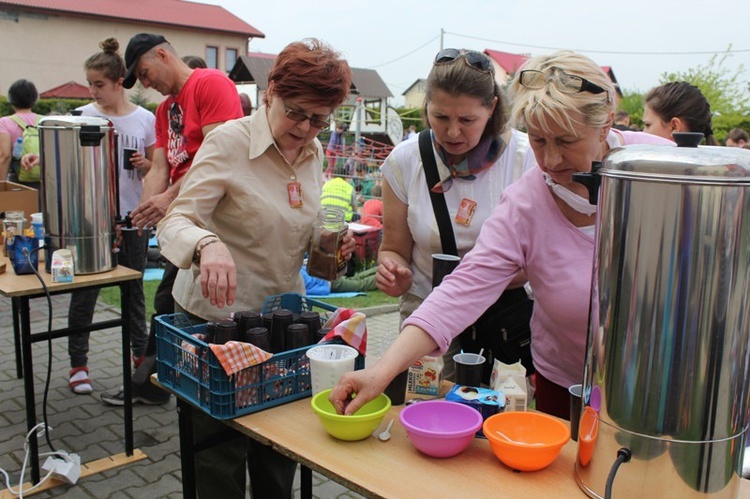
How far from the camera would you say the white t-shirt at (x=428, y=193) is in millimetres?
2311

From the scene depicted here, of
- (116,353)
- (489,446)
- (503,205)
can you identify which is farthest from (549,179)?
(116,353)

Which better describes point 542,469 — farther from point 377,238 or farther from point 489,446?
point 377,238

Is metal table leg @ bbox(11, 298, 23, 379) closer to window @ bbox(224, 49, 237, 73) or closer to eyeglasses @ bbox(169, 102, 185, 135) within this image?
eyeglasses @ bbox(169, 102, 185, 135)

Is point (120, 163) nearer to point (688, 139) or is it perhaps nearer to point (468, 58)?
point (468, 58)

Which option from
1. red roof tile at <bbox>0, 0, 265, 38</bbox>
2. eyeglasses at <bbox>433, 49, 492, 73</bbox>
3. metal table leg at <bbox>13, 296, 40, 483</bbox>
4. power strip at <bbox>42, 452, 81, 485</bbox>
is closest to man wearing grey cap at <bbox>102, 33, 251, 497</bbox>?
metal table leg at <bbox>13, 296, 40, 483</bbox>

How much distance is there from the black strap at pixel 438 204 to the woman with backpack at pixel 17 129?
3.74 meters

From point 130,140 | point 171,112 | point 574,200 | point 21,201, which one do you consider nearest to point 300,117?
point 574,200

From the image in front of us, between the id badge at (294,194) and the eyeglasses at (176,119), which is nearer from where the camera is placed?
the id badge at (294,194)

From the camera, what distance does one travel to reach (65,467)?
3.12 meters

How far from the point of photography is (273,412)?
1.76 m

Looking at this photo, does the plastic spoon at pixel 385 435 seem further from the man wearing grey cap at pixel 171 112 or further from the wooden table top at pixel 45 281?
the man wearing grey cap at pixel 171 112

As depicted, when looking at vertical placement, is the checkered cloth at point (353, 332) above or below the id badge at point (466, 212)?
below

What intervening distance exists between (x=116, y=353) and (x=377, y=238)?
3.37m

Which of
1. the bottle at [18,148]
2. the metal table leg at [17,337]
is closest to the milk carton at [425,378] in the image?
the metal table leg at [17,337]
